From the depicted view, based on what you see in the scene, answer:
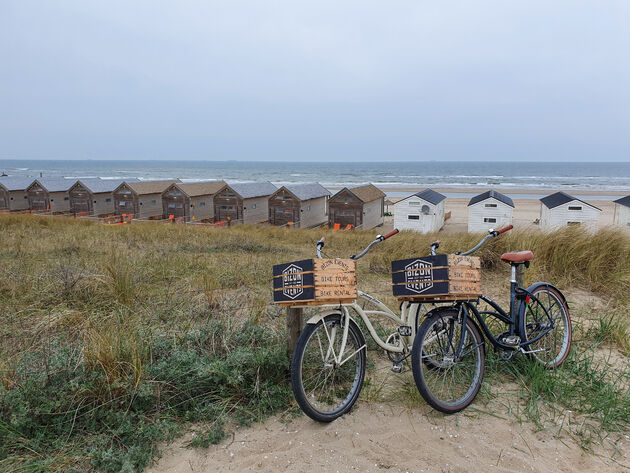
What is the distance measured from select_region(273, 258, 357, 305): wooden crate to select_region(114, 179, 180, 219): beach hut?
85.7 ft

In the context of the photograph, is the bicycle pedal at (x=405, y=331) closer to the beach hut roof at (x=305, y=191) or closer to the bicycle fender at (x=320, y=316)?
the bicycle fender at (x=320, y=316)

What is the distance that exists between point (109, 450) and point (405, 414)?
6.65 feet

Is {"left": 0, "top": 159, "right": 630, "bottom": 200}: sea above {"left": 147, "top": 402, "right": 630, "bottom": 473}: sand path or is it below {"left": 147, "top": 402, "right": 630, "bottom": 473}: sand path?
below

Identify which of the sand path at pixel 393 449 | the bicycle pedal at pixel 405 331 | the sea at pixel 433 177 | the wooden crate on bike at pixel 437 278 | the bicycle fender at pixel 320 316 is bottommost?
the sea at pixel 433 177

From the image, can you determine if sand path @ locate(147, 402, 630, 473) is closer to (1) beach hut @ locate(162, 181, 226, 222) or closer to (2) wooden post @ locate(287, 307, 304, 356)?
(2) wooden post @ locate(287, 307, 304, 356)

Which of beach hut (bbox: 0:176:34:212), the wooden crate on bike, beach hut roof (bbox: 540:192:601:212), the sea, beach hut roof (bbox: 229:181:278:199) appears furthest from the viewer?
the sea

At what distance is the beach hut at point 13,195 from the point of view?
2880 cm

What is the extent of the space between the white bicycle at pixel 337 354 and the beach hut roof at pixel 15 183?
32.7m

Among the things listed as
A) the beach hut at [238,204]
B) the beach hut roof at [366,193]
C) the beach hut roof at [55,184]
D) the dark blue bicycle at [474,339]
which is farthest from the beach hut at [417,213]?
the beach hut roof at [55,184]

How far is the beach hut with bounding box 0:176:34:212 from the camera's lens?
28797 mm

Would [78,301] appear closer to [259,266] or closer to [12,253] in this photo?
[259,266]

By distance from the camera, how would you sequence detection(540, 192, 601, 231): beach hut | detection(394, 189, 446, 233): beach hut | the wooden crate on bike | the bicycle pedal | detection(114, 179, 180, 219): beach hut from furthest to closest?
detection(114, 179, 180, 219): beach hut
detection(394, 189, 446, 233): beach hut
detection(540, 192, 601, 231): beach hut
the bicycle pedal
the wooden crate on bike

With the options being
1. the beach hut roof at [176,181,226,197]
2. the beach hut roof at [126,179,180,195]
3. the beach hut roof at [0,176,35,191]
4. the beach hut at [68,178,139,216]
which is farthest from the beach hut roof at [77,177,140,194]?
the beach hut roof at [176,181,226,197]

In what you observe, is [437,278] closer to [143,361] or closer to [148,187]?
[143,361]
